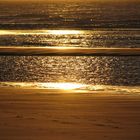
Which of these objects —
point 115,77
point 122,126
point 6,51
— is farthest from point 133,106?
point 6,51

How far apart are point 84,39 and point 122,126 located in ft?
105

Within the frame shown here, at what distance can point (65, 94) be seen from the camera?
9.16 meters

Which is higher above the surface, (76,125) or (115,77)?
(76,125)

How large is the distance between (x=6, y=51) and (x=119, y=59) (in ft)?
13.8

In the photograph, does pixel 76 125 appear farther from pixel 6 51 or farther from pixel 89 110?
pixel 6 51

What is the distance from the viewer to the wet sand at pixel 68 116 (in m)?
5.79

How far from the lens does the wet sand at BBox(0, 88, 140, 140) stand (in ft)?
19.0

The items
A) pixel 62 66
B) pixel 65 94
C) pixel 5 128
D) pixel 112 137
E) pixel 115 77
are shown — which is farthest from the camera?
Answer: pixel 62 66

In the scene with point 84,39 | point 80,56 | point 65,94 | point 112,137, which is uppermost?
point 112,137

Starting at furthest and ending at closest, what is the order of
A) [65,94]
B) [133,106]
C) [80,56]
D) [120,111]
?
[80,56] → [65,94] → [133,106] → [120,111]

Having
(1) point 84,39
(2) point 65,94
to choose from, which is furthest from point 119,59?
(1) point 84,39

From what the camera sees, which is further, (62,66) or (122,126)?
(62,66)

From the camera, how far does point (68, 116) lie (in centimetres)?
683

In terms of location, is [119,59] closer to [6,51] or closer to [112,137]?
[6,51]
